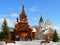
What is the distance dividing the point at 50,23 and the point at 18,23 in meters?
26.0

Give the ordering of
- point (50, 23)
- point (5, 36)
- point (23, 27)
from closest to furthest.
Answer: point (5, 36), point (23, 27), point (50, 23)

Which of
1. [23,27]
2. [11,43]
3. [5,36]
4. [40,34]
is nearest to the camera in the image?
[11,43]

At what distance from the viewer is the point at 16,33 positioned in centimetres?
6347

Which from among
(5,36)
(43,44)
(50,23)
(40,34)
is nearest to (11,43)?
(43,44)

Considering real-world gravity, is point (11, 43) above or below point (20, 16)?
below

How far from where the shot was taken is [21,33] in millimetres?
62969

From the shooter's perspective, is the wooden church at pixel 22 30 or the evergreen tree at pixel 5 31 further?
the wooden church at pixel 22 30

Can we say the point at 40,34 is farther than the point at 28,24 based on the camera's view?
Yes

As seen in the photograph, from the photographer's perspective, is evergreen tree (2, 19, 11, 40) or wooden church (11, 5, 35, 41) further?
wooden church (11, 5, 35, 41)

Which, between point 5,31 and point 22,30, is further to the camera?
point 22,30

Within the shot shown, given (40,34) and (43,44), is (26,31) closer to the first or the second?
(40,34)

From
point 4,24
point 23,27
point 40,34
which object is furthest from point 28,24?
point 40,34

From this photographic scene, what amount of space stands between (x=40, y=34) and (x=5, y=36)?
2430 centimetres

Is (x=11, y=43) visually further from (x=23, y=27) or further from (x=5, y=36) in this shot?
(x=23, y=27)
